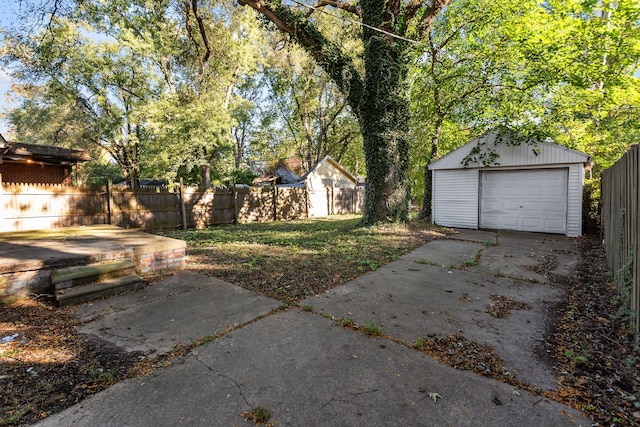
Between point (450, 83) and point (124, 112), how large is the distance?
13459 mm

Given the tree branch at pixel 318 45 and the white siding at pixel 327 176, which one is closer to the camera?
the tree branch at pixel 318 45

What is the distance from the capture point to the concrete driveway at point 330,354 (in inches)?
67.8

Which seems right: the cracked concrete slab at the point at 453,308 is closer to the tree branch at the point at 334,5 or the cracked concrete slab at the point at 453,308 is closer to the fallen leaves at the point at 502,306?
the fallen leaves at the point at 502,306

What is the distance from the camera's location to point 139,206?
911 centimetres

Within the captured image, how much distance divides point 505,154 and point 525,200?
1543mm

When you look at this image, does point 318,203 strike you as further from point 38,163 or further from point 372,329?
point 372,329

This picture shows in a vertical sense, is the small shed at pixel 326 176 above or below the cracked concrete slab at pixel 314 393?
above

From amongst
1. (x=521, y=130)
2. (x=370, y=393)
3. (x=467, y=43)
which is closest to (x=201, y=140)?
(x=467, y=43)

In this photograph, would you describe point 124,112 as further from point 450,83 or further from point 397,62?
point 450,83

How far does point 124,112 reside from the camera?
507 inches

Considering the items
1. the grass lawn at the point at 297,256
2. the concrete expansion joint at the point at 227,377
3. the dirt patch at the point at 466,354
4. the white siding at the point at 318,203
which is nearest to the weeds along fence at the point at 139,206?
the white siding at the point at 318,203

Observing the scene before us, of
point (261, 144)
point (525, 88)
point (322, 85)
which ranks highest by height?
point (322, 85)

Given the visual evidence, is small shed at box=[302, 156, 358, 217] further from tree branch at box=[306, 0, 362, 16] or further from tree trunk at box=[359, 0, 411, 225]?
tree branch at box=[306, 0, 362, 16]

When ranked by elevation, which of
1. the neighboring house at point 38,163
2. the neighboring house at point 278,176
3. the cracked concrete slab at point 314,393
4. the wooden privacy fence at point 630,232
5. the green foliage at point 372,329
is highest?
the neighboring house at point 278,176
